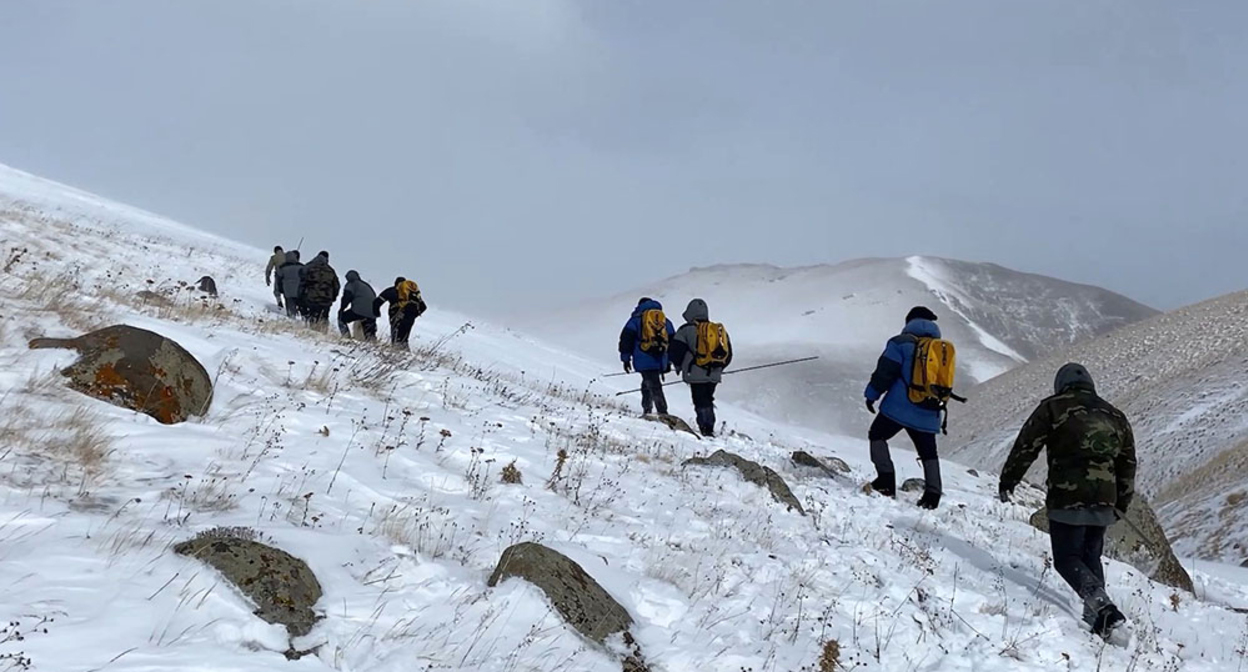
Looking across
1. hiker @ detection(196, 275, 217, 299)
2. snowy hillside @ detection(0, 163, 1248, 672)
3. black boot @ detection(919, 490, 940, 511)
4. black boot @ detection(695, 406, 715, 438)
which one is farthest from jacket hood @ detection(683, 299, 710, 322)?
hiker @ detection(196, 275, 217, 299)

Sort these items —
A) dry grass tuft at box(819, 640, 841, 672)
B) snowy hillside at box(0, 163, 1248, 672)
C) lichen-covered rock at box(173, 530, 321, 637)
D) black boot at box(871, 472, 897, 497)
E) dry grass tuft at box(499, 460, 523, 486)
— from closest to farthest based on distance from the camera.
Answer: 1. snowy hillside at box(0, 163, 1248, 672)
2. lichen-covered rock at box(173, 530, 321, 637)
3. dry grass tuft at box(819, 640, 841, 672)
4. dry grass tuft at box(499, 460, 523, 486)
5. black boot at box(871, 472, 897, 497)

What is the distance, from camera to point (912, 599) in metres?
6.47

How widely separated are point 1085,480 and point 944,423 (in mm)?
2990

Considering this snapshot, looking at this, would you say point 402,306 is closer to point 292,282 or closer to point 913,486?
point 292,282

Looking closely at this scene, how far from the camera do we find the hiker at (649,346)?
15219 mm

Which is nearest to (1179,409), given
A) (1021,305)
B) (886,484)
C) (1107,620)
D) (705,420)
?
(705,420)

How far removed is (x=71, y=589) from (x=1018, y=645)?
20.1ft

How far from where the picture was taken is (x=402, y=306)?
55.9 ft

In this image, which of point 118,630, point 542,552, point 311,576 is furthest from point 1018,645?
point 118,630

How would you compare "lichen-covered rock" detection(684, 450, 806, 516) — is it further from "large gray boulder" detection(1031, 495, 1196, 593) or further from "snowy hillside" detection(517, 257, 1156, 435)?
"snowy hillside" detection(517, 257, 1156, 435)

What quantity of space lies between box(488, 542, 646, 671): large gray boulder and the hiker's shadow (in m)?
4.56

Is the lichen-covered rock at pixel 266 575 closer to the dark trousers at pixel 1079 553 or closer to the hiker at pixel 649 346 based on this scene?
the dark trousers at pixel 1079 553

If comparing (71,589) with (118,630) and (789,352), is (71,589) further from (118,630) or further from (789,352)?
(789,352)

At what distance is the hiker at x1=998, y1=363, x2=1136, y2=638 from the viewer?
23.0ft
